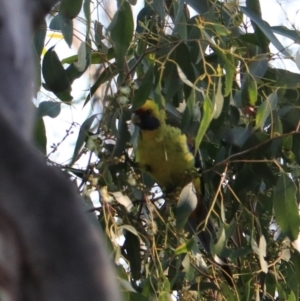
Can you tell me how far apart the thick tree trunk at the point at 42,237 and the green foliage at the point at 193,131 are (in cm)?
80

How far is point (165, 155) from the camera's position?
1.81m

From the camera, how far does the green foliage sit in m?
1.30

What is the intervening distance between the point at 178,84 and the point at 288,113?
0.87ft

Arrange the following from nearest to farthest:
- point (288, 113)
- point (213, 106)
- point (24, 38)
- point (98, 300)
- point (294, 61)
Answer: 1. point (98, 300)
2. point (24, 38)
3. point (213, 106)
4. point (294, 61)
5. point (288, 113)

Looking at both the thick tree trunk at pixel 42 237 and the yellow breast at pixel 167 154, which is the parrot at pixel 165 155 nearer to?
the yellow breast at pixel 167 154

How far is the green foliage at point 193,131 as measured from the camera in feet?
4.25

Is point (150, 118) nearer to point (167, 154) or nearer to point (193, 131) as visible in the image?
point (167, 154)

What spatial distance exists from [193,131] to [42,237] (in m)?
1.14

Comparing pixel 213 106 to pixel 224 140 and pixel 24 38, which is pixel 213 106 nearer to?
pixel 224 140

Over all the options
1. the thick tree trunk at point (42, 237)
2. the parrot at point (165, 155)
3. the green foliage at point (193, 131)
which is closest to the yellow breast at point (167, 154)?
the parrot at point (165, 155)

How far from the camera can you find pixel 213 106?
1.24m

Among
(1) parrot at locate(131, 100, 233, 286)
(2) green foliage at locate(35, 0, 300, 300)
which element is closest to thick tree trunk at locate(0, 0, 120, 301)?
(2) green foliage at locate(35, 0, 300, 300)

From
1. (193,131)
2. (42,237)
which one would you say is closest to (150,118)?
(193,131)

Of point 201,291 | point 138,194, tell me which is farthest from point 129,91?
point 201,291
